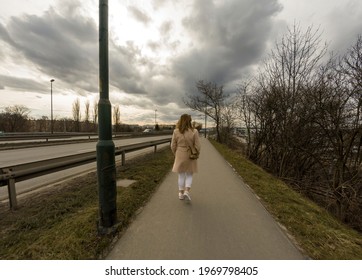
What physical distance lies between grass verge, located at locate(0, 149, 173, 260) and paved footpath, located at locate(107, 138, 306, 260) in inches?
12.7

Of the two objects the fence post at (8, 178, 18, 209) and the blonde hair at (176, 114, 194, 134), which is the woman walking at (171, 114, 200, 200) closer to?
the blonde hair at (176, 114, 194, 134)

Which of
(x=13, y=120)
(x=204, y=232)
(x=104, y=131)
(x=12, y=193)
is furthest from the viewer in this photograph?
(x=13, y=120)

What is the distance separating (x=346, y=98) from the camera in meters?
7.39

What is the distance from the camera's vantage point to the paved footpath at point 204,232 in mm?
2430

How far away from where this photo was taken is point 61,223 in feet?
10.3

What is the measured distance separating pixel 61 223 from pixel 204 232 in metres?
2.48

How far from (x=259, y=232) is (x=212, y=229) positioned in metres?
0.77

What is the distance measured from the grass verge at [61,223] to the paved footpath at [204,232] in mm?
321

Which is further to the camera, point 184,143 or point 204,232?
point 184,143

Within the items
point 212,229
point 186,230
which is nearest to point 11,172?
point 186,230

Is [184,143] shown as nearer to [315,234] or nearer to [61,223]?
[61,223]

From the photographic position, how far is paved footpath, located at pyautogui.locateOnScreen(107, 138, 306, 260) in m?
2.43

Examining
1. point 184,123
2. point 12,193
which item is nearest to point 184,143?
point 184,123

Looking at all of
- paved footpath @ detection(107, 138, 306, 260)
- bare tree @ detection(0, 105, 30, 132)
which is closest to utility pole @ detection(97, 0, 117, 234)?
paved footpath @ detection(107, 138, 306, 260)
